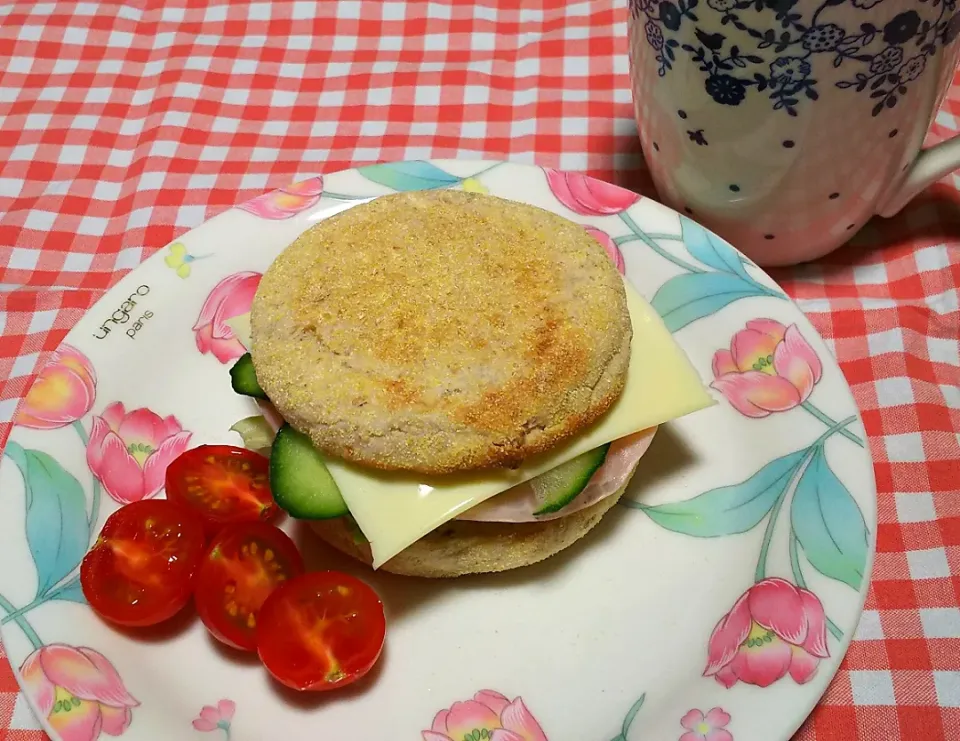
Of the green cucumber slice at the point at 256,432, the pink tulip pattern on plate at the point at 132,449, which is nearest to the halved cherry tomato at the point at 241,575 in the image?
the green cucumber slice at the point at 256,432

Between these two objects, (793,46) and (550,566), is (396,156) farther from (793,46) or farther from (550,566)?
(550,566)

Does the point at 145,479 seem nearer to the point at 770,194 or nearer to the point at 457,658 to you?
the point at 457,658

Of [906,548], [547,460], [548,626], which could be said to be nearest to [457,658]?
[548,626]

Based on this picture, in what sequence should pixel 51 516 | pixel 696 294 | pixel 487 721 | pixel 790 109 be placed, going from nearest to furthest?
pixel 487 721
pixel 51 516
pixel 790 109
pixel 696 294

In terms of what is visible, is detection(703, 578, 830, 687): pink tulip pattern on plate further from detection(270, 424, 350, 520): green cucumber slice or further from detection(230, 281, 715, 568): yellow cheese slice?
detection(270, 424, 350, 520): green cucumber slice

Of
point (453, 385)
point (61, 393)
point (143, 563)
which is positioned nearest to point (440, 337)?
point (453, 385)

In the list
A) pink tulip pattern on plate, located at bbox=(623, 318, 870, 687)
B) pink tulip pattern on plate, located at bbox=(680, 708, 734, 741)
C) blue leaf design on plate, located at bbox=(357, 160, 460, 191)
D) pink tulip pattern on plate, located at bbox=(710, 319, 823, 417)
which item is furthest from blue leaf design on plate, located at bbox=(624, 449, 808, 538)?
blue leaf design on plate, located at bbox=(357, 160, 460, 191)
